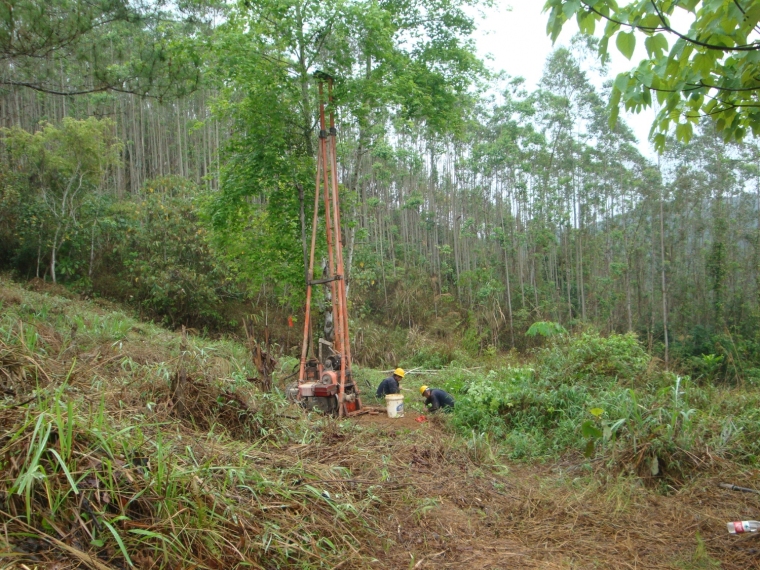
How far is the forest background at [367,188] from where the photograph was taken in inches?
374

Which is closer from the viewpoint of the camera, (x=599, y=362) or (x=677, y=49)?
(x=677, y=49)

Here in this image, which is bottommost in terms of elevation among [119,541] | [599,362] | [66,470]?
[599,362]

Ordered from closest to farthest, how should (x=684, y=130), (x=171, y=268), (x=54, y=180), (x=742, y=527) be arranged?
(x=684, y=130) → (x=742, y=527) → (x=171, y=268) → (x=54, y=180)

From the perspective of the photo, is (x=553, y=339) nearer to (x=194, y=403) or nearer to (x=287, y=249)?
(x=287, y=249)

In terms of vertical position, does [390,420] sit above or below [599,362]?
below

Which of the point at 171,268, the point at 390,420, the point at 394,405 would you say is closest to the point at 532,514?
Result: the point at 390,420

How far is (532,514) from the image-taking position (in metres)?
4.05

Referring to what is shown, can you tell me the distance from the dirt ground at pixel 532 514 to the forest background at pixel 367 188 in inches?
126

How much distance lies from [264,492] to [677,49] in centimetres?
281

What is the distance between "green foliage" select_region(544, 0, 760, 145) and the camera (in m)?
2.35

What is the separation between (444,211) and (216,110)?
17.2 m

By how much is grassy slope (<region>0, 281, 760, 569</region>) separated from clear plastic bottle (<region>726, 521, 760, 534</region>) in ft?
0.46

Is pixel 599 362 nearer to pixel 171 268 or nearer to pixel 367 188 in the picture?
pixel 171 268

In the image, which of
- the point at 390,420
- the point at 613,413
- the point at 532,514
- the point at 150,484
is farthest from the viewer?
the point at 390,420
